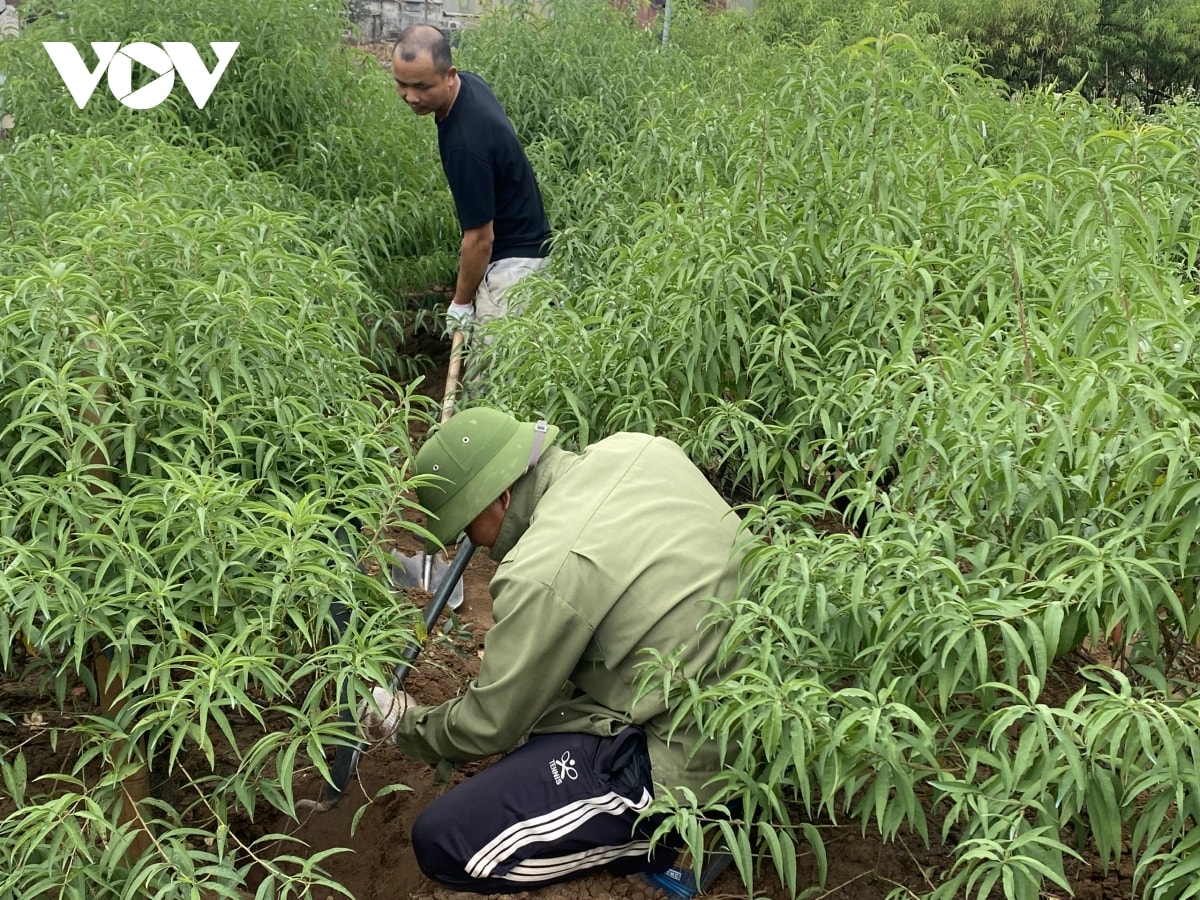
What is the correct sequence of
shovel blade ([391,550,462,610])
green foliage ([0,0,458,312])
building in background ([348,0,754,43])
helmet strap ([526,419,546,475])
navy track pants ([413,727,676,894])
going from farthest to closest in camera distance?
building in background ([348,0,754,43]) → green foliage ([0,0,458,312]) → shovel blade ([391,550,462,610]) → helmet strap ([526,419,546,475]) → navy track pants ([413,727,676,894])

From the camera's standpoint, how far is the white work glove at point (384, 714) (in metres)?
2.64

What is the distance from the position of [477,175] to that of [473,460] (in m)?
2.07

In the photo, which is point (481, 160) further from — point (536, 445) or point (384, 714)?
point (384, 714)

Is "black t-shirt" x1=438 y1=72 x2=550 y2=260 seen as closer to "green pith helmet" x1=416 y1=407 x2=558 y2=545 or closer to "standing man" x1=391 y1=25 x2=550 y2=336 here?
"standing man" x1=391 y1=25 x2=550 y2=336

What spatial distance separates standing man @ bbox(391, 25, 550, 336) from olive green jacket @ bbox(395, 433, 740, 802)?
2.05 metres

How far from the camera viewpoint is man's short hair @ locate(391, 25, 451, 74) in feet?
14.0

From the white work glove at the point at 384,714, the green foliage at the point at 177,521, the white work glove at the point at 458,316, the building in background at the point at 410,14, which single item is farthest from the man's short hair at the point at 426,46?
the building in background at the point at 410,14

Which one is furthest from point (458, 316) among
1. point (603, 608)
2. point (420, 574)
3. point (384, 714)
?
point (603, 608)

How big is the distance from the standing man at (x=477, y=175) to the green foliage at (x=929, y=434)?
0.46 meters

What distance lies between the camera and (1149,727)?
1.86 metres

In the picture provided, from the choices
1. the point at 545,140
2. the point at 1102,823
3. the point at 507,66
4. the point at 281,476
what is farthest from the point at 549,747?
the point at 507,66

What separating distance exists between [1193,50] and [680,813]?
9.34 m

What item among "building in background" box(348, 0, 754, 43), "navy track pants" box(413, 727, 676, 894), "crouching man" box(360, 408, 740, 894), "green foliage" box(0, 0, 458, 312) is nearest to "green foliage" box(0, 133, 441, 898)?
"crouching man" box(360, 408, 740, 894)

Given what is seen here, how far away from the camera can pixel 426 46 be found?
13.9ft
